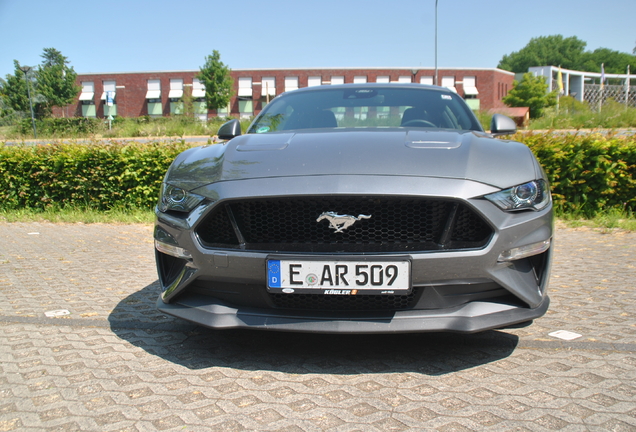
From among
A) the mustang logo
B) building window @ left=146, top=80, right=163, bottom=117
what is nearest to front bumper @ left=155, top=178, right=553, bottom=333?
the mustang logo

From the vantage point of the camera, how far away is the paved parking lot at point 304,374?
85.4 inches

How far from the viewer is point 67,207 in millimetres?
9125

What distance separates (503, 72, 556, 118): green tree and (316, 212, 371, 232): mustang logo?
5455 cm

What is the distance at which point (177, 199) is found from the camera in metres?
2.78

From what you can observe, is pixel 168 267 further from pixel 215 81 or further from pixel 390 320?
pixel 215 81

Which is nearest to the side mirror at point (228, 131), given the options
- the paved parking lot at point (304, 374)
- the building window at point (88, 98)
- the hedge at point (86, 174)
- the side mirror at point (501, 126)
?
the paved parking lot at point (304, 374)

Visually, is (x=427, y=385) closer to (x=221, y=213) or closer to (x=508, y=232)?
(x=508, y=232)

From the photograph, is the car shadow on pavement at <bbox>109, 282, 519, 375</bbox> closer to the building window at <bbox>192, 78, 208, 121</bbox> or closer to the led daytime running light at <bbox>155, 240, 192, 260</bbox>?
the led daytime running light at <bbox>155, 240, 192, 260</bbox>

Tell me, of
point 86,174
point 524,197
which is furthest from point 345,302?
point 86,174

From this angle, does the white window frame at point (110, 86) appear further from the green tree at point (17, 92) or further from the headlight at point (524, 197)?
the headlight at point (524, 197)

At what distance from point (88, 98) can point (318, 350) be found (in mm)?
69516

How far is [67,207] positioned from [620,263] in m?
7.85

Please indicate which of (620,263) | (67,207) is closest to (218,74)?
(67,207)

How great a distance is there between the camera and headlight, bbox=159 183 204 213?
8.84 feet
